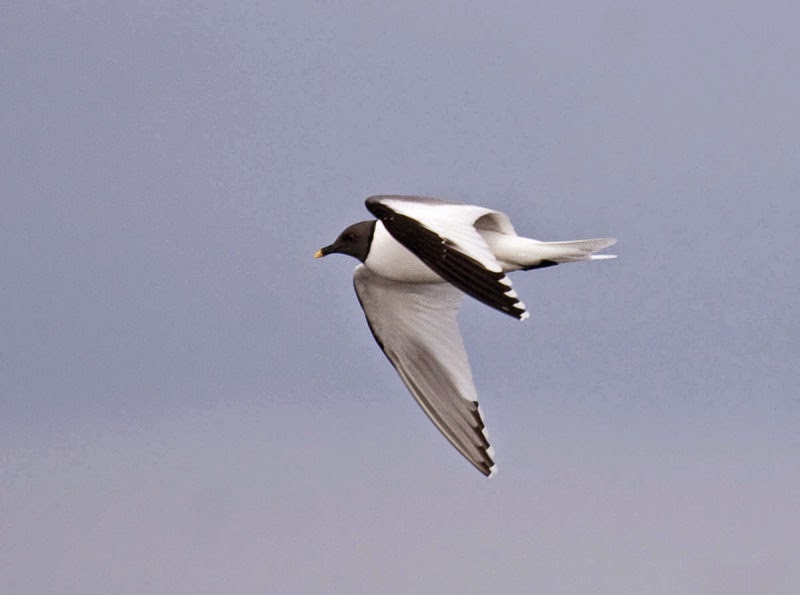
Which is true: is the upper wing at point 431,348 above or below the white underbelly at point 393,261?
below

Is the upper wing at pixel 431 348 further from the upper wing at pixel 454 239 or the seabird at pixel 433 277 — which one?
the upper wing at pixel 454 239

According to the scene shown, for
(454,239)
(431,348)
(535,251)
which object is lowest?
(431,348)

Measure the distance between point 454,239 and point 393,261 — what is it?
1602 mm

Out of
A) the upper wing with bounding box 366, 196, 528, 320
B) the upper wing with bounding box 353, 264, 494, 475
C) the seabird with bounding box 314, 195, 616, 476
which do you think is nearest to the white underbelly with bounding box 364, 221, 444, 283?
the seabird with bounding box 314, 195, 616, 476

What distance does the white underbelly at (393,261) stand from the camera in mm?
9727

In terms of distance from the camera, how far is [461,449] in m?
9.53

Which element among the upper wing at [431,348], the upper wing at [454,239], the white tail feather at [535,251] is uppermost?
the upper wing at [454,239]

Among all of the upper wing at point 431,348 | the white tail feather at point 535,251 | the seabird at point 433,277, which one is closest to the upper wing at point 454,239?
the seabird at point 433,277

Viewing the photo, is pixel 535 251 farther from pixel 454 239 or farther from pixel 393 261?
pixel 454 239

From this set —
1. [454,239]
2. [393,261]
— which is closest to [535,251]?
[393,261]

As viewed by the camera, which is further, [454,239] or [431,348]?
[431,348]

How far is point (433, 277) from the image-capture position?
9.88 metres

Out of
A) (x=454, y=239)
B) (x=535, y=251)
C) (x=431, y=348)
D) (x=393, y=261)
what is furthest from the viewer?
(x=431, y=348)

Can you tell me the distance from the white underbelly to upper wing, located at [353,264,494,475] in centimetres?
29
